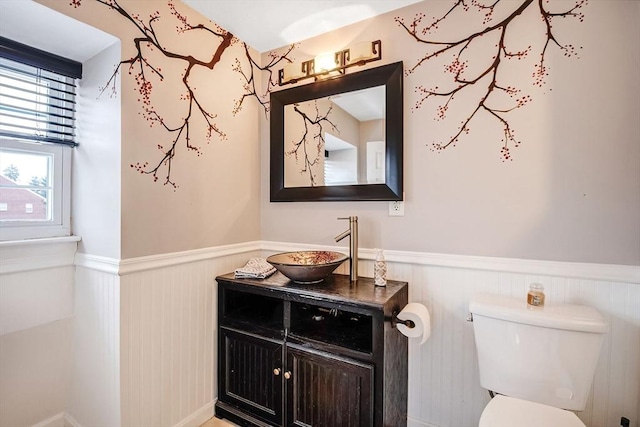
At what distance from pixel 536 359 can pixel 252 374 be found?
1.34 m

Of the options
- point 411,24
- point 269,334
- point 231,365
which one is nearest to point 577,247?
point 411,24

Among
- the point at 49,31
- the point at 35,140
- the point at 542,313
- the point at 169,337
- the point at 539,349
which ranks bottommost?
the point at 169,337

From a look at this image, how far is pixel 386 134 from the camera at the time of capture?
166 cm

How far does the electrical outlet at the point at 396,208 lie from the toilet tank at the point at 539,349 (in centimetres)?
57

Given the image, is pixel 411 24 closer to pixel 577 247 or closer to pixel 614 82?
pixel 614 82

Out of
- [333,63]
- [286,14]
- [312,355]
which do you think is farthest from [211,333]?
[286,14]

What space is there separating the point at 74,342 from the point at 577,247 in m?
2.49

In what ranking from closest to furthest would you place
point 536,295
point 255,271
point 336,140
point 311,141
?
1. point 536,295
2. point 255,271
3. point 336,140
4. point 311,141

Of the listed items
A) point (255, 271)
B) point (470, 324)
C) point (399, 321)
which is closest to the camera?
point (399, 321)

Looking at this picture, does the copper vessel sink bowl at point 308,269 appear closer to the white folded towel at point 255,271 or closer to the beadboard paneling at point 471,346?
the white folded towel at point 255,271

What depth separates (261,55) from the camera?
2.11 m

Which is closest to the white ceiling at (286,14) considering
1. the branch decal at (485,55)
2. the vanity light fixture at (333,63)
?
the vanity light fixture at (333,63)

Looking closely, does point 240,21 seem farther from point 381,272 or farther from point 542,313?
point 542,313

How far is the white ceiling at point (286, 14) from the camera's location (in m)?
1.62
